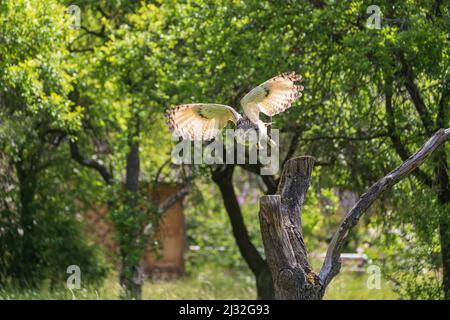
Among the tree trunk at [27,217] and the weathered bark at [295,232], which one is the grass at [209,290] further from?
the weathered bark at [295,232]

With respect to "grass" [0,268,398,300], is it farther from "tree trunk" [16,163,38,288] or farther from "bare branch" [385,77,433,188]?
"bare branch" [385,77,433,188]

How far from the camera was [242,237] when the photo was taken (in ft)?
56.4

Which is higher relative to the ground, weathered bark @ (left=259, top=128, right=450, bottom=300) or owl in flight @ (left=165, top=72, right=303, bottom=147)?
owl in flight @ (left=165, top=72, right=303, bottom=147)

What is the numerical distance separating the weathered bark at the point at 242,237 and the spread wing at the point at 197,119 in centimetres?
644

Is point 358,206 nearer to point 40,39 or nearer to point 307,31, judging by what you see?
point 307,31

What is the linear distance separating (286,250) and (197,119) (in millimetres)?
1509

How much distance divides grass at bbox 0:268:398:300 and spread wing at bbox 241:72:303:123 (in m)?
6.72

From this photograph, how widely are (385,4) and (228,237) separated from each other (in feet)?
46.4

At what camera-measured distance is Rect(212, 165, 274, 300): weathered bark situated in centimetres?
1612

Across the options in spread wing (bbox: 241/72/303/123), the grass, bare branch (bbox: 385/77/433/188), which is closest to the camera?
spread wing (bbox: 241/72/303/123)

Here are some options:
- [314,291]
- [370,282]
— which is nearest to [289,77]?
[314,291]

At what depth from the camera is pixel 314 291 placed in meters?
8.71

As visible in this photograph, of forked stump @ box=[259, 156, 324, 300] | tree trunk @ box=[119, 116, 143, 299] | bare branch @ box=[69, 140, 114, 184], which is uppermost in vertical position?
bare branch @ box=[69, 140, 114, 184]

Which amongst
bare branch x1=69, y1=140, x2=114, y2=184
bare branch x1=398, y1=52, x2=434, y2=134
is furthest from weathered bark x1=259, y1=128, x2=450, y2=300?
bare branch x1=69, y1=140, x2=114, y2=184
